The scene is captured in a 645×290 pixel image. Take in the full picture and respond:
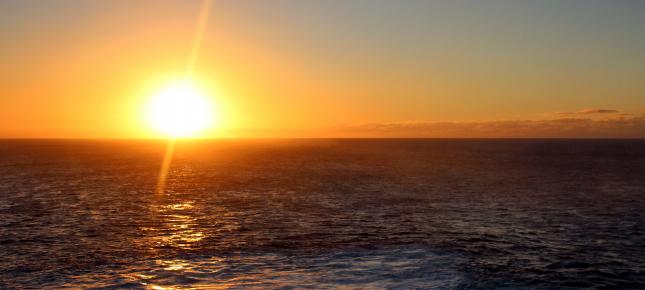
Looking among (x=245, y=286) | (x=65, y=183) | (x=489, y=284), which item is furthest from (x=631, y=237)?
(x=65, y=183)

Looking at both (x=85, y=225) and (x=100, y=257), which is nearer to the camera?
(x=100, y=257)

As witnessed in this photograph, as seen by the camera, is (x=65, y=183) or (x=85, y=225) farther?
(x=65, y=183)

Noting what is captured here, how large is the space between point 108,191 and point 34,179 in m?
21.9

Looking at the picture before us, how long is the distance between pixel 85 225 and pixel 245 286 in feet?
68.6

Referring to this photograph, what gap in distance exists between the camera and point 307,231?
3388 cm

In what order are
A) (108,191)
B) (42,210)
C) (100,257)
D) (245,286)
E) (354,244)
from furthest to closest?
(108,191), (42,210), (354,244), (100,257), (245,286)

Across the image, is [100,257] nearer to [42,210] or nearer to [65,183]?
[42,210]

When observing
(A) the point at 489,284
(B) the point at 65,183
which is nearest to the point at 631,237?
(A) the point at 489,284

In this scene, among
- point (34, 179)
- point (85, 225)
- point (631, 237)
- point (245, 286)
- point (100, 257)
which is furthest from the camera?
point (34, 179)

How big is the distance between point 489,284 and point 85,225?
29.6m

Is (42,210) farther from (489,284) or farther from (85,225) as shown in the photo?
(489,284)

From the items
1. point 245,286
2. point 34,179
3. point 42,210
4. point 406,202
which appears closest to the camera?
point 245,286

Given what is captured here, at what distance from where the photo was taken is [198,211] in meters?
43.2

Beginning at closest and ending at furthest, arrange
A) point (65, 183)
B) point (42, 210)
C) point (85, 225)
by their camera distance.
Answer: point (85, 225) → point (42, 210) → point (65, 183)
